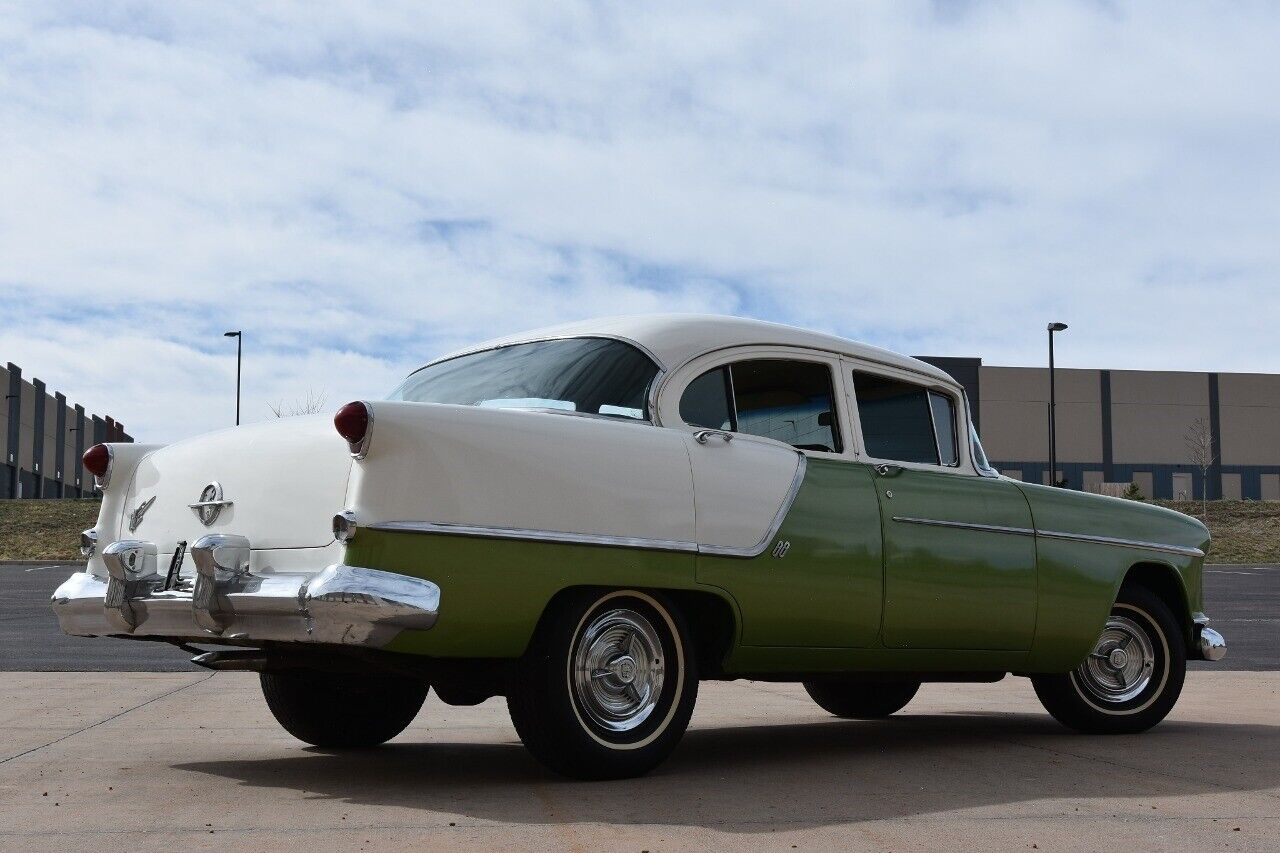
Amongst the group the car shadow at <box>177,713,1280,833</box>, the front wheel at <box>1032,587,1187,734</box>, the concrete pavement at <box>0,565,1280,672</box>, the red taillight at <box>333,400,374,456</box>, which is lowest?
the concrete pavement at <box>0,565,1280,672</box>

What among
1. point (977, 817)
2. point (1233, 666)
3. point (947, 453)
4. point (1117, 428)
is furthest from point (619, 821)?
point (1117, 428)

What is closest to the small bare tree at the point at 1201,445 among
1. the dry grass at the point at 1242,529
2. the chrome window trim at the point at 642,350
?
the dry grass at the point at 1242,529

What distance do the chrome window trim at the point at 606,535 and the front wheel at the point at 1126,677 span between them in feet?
7.75

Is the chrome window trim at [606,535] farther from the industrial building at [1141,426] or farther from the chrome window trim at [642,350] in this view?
the industrial building at [1141,426]

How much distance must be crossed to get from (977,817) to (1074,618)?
8.82 ft

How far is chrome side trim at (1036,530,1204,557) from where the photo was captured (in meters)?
7.25

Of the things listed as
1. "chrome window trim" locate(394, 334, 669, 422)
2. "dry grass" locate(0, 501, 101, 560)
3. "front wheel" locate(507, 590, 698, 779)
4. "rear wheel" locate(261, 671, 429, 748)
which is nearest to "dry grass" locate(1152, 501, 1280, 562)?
"dry grass" locate(0, 501, 101, 560)

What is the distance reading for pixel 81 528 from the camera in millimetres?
40750

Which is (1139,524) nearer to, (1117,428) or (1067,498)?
(1067,498)

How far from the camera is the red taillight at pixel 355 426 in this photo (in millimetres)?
4902

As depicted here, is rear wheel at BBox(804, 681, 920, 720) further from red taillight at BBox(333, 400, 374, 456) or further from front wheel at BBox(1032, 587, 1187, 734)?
red taillight at BBox(333, 400, 374, 456)

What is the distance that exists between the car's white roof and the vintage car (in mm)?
14

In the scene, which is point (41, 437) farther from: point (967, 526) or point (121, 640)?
point (967, 526)

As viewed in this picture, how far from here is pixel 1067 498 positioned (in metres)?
7.44
